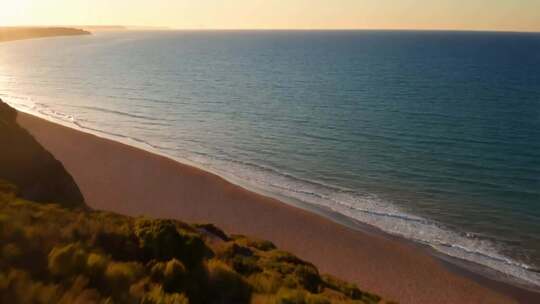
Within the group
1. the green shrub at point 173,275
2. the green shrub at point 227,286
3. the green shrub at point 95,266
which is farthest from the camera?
the green shrub at point 227,286

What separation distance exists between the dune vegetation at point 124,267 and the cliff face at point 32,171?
306cm

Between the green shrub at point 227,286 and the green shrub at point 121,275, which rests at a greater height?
the green shrub at point 121,275

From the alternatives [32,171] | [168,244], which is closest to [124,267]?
[168,244]

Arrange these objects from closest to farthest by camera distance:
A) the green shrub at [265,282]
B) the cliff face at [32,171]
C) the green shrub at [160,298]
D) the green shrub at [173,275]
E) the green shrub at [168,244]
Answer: the green shrub at [160,298]
the green shrub at [173,275]
the green shrub at [265,282]
the green shrub at [168,244]
the cliff face at [32,171]

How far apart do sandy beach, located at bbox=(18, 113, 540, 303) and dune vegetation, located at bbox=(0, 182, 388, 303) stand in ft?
19.8

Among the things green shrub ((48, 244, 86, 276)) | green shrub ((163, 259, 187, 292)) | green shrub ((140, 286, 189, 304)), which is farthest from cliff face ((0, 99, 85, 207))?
green shrub ((140, 286, 189, 304))

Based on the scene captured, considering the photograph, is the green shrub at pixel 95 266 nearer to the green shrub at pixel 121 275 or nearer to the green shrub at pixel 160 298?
the green shrub at pixel 121 275

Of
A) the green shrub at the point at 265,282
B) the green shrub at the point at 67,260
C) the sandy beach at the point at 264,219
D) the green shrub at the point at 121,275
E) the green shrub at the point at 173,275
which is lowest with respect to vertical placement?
the sandy beach at the point at 264,219

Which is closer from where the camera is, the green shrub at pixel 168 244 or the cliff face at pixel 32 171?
the green shrub at pixel 168 244

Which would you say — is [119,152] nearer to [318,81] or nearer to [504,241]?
[504,241]

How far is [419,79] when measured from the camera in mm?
78688

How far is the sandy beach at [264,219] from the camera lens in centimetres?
1664

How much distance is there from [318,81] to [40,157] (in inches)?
2571

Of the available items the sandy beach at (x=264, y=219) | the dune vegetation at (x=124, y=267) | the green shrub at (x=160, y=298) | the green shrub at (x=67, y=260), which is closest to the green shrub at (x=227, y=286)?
the dune vegetation at (x=124, y=267)
